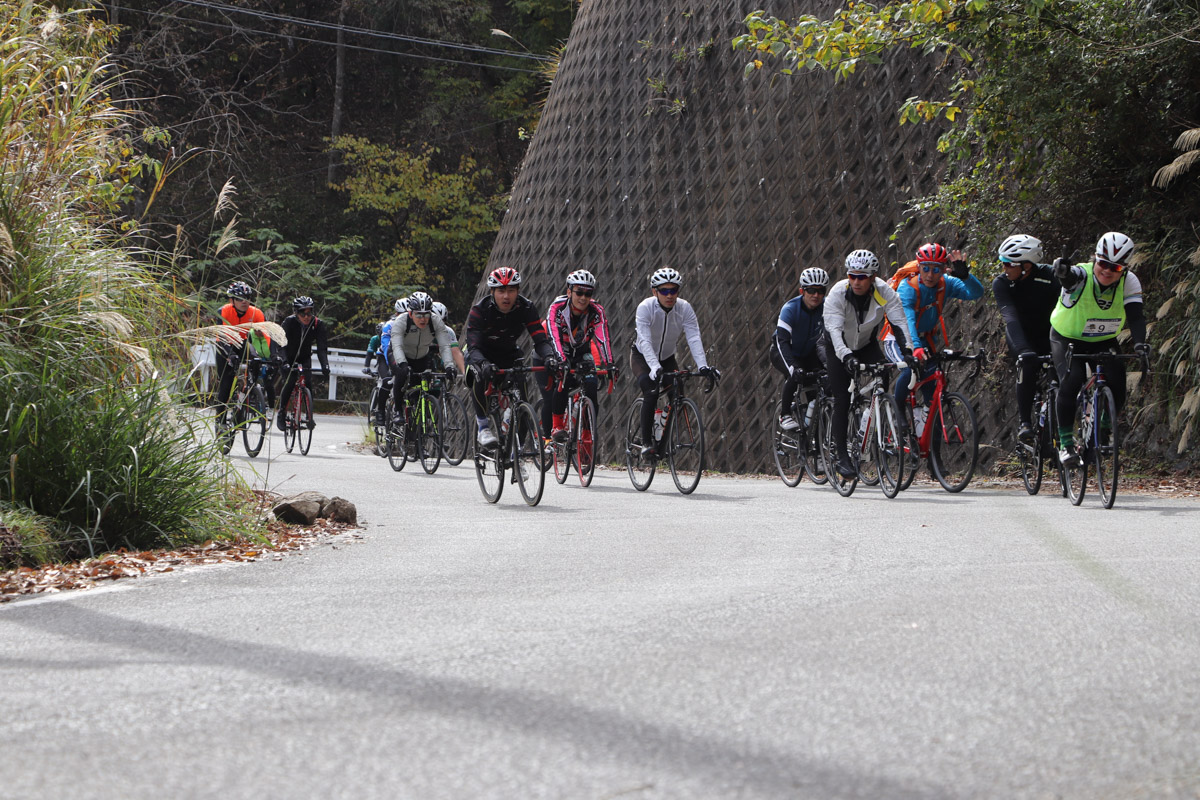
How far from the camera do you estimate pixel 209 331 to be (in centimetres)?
813

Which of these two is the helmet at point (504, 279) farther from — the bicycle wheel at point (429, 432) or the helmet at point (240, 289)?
the bicycle wheel at point (429, 432)

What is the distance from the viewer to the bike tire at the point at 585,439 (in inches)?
509

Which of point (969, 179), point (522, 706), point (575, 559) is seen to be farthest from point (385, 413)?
point (522, 706)

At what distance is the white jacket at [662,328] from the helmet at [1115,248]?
398 centimetres

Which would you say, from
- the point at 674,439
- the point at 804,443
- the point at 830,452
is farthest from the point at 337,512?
the point at 804,443

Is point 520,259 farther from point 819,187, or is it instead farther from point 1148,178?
point 1148,178

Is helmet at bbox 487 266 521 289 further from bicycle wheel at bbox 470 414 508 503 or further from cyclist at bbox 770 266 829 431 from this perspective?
cyclist at bbox 770 266 829 431

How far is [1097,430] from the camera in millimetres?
10039

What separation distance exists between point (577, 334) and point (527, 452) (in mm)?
2443

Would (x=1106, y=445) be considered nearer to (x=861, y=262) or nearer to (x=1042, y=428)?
(x=1042, y=428)

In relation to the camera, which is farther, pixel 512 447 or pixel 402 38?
pixel 402 38

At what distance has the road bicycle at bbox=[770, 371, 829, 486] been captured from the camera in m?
→ 13.1

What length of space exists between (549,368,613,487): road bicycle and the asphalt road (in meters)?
5.30

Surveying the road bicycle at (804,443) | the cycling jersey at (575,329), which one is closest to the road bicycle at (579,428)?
the cycling jersey at (575,329)
